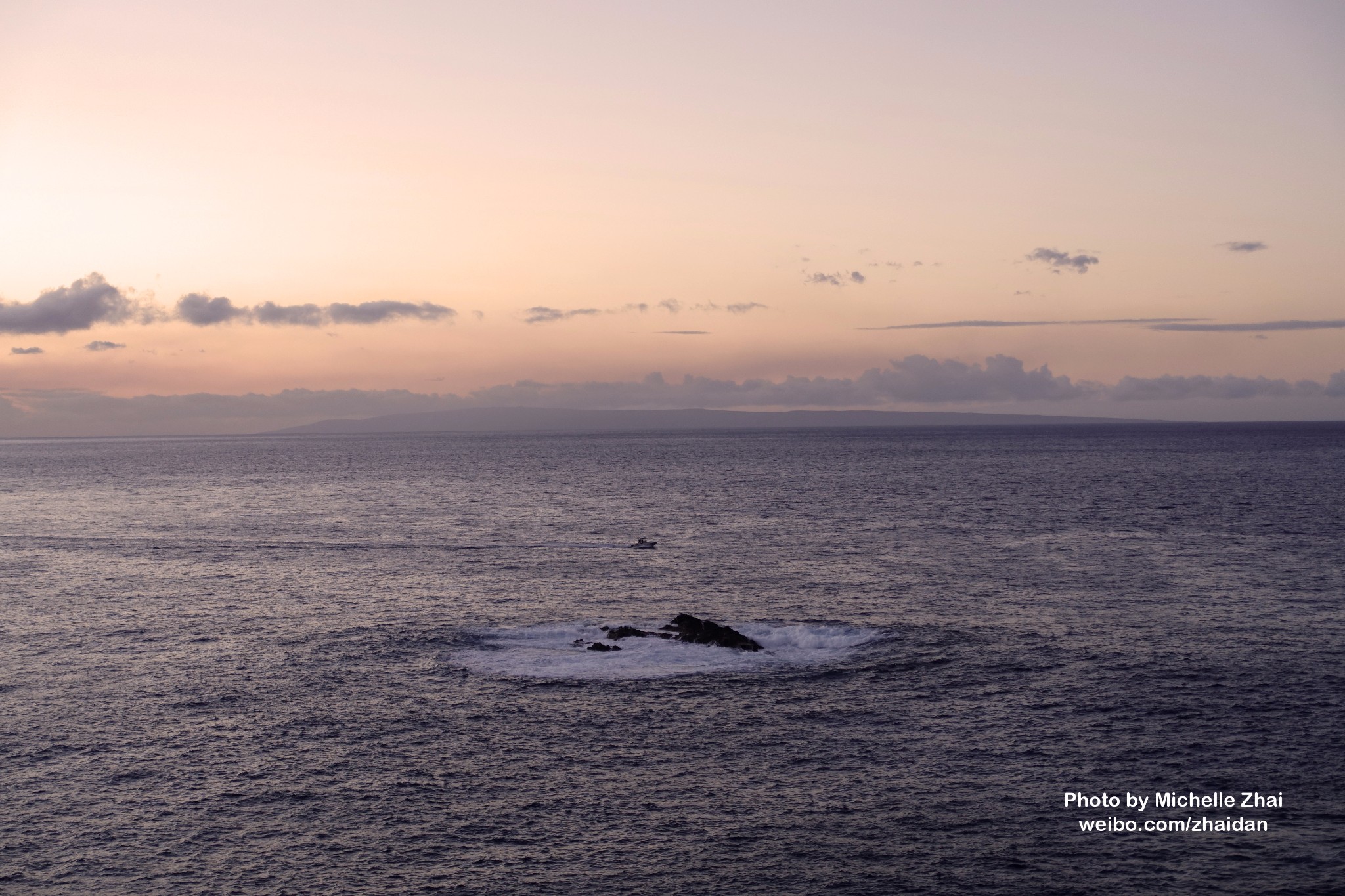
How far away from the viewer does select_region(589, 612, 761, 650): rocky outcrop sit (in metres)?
52.1

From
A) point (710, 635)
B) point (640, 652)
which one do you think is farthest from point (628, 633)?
point (710, 635)

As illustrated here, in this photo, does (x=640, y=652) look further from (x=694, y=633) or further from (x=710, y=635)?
(x=710, y=635)

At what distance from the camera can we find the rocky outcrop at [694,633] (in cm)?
5209

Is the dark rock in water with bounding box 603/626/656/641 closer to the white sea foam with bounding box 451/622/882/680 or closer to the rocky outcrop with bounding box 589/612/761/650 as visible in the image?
the rocky outcrop with bounding box 589/612/761/650

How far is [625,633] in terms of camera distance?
54656 mm

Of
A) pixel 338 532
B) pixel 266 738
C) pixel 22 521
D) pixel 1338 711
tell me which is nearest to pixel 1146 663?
pixel 1338 711

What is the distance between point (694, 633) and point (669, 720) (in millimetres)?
12957

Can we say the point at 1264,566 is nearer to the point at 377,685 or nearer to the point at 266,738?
the point at 377,685

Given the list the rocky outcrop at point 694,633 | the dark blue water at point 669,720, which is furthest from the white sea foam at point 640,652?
the rocky outcrop at point 694,633

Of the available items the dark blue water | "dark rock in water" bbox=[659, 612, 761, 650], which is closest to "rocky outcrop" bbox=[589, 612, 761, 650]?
"dark rock in water" bbox=[659, 612, 761, 650]

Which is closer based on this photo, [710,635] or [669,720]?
[669,720]

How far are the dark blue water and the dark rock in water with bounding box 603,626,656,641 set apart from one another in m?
2.83

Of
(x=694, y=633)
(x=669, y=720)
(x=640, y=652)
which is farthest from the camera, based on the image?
(x=694, y=633)

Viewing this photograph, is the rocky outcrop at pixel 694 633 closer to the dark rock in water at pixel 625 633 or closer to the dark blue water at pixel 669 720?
the dark rock in water at pixel 625 633
